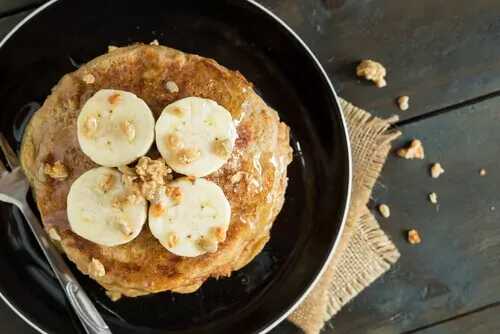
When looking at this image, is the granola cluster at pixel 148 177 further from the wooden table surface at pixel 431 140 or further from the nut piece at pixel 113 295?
the wooden table surface at pixel 431 140

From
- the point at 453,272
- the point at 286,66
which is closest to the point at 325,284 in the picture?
the point at 453,272

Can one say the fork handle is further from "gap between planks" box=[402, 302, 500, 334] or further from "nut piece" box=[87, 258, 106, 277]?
"gap between planks" box=[402, 302, 500, 334]

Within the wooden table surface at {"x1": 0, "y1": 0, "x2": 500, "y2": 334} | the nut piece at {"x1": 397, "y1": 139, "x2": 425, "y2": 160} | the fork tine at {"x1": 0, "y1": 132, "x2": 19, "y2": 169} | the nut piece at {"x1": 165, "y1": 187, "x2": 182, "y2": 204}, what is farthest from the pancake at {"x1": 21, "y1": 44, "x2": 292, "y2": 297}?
the nut piece at {"x1": 397, "y1": 139, "x2": 425, "y2": 160}

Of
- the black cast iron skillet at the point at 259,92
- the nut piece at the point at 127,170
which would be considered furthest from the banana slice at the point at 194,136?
the black cast iron skillet at the point at 259,92

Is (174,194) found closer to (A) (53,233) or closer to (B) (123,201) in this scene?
(B) (123,201)

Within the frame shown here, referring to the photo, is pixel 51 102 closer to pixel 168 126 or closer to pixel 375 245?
pixel 168 126

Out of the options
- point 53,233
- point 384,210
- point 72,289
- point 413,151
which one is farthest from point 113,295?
point 413,151
